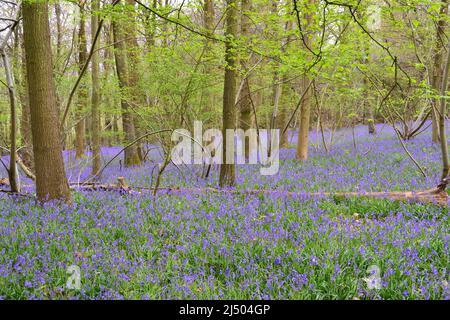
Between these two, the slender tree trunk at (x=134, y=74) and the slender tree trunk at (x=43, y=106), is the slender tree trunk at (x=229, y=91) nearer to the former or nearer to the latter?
the slender tree trunk at (x=43, y=106)

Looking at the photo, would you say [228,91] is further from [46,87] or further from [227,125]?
[46,87]

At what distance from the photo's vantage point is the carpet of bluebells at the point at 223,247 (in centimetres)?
315

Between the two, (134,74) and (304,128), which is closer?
(304,128)

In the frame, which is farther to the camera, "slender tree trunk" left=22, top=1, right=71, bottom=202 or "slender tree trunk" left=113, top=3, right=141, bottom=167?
"slender tree trunk" left=113, top=3, right=141, bottom=167

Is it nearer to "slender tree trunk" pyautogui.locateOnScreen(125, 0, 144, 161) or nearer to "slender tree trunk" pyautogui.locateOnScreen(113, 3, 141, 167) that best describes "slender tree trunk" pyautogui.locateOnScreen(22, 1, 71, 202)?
"slender tree trunk" pyautogui.locateOnScreen(125, 0, 144, 161)

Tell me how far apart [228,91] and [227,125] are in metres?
0.73

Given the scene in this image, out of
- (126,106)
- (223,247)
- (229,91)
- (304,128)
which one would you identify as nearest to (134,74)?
(126,106)

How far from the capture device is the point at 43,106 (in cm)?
561

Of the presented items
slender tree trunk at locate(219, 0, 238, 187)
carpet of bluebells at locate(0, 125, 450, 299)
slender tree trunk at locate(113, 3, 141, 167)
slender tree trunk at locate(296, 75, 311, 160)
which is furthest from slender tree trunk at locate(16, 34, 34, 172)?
slender tree trunk at locate(296, 75, 311, 160)

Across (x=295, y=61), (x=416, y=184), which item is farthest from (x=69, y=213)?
(x=416, y=184)

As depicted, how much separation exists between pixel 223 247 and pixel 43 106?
3.79 meters

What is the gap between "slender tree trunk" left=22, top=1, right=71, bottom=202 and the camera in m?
5.47

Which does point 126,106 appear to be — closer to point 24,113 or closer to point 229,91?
point 24,113

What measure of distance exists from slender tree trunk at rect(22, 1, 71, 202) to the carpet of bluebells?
442 millimetres
